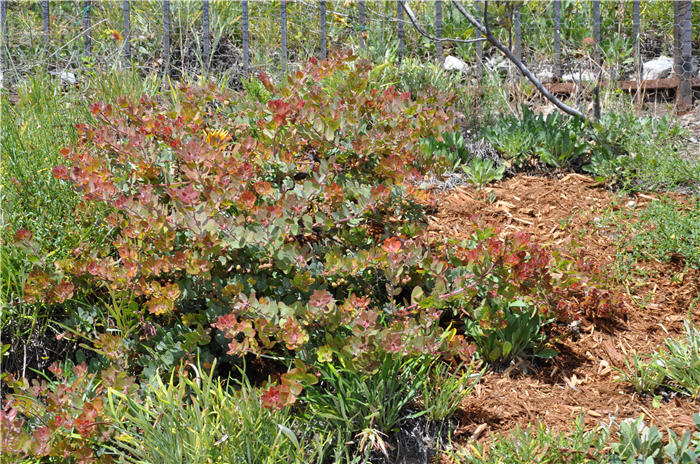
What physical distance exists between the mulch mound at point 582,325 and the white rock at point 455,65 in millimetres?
2757

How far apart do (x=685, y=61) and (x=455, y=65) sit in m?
2.15

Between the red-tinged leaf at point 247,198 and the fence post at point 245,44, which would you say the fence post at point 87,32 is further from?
the red-tinged leaf at point 247,198

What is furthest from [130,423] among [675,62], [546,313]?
[675,62]

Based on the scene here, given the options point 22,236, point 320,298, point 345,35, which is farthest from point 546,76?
point 22,236

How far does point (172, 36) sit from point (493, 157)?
13.2 ft

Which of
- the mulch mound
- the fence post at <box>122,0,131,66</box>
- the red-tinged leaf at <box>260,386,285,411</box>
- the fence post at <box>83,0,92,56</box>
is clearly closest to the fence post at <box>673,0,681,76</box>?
the mulch mound

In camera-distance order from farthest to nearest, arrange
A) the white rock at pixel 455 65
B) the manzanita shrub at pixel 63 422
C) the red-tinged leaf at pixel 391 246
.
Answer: the white rock at pixel 455 65, the red-tinged leaf at pixel 391 246, the manzanita shrub at pixel 63 422

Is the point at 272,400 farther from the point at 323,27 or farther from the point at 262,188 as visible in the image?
the point at 323,27

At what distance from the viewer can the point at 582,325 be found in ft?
10.5

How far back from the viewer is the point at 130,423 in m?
2.52

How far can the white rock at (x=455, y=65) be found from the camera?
6.85 meters

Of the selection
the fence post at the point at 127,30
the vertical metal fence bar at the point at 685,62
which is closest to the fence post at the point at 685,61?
the vertical metal fence bar at the point at 685,62

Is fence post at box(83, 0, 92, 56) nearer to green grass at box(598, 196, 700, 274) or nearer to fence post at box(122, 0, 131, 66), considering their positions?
fence post at box(122, 0, 131, 66)

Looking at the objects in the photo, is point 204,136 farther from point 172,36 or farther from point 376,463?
point 172,36
